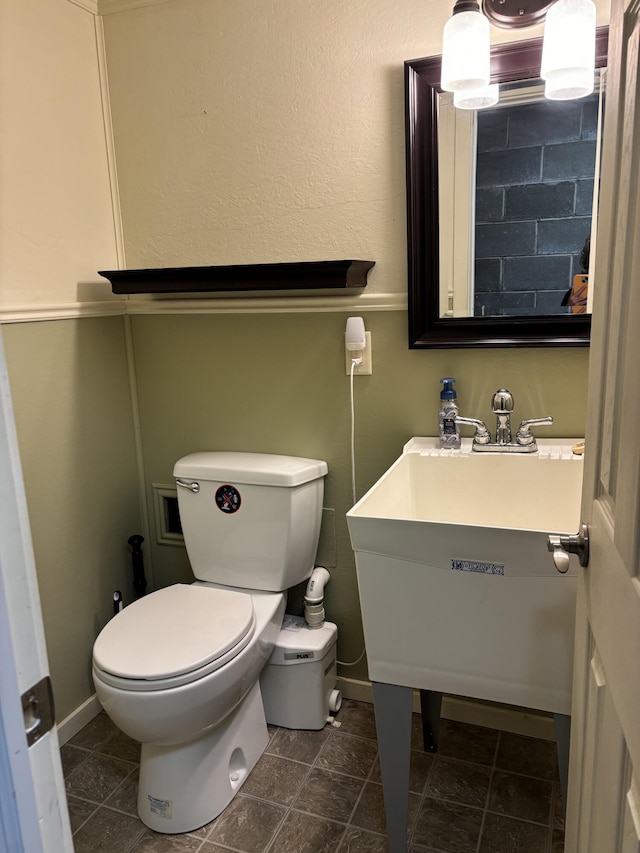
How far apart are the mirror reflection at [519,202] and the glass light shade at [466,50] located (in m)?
0.13

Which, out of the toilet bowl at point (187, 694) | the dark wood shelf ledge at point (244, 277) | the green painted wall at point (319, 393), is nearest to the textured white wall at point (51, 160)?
the dark wood shelf ledge at point (244, 277)

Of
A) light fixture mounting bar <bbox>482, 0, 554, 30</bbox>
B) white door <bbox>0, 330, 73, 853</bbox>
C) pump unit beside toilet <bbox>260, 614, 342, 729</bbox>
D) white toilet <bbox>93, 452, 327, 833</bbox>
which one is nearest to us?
white door <bbox>0, 330, 73, 853</bbox>

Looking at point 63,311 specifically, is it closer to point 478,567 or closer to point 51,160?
point 51,160

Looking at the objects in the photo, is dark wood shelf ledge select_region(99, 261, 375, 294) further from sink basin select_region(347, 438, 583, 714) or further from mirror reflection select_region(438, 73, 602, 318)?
sink basin select_region(347, 438, 583, 714)

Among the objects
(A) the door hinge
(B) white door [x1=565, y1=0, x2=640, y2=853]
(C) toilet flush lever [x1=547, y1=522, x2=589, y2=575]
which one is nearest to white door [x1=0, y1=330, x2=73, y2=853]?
(A) the door hinge

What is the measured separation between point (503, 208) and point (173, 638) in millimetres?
1340

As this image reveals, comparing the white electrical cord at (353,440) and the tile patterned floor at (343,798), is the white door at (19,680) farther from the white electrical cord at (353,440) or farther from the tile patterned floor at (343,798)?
the white electrical cord at (353,440)

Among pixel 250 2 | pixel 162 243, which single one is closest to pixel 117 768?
pixel 162 243

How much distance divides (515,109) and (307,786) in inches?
70.5

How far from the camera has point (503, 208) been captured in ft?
5.65

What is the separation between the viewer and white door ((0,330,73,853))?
0.65 meters

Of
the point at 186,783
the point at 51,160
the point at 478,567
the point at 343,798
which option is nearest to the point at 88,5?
the point at 51,160

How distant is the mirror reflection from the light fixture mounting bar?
0.18 m

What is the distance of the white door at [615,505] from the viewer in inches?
29.8
